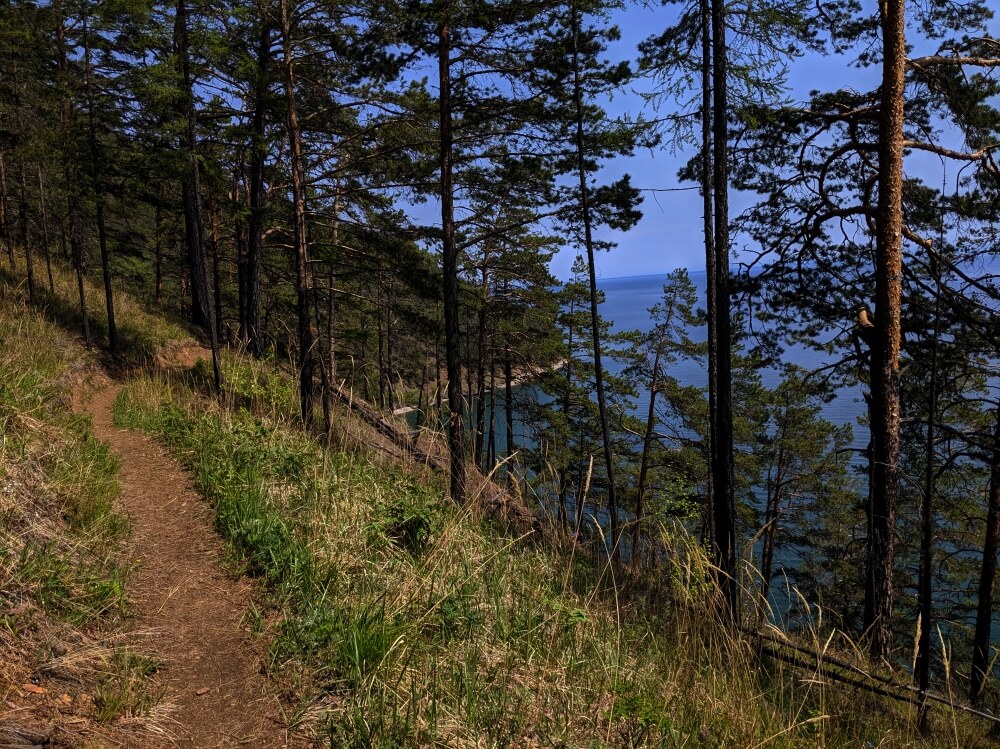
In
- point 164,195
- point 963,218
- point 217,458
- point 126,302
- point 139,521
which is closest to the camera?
point 139,521

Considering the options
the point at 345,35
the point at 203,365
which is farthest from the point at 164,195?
the point at 345,35

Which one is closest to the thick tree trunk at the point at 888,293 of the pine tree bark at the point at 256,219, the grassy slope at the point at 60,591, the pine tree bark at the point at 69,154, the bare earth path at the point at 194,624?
the bare earth path at the point at 194,624

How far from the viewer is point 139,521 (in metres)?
4.27

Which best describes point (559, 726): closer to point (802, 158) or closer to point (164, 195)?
point (802, 158)

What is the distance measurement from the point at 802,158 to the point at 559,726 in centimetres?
939

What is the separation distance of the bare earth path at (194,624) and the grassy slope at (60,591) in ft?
0.50

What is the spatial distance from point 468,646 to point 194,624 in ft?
5.24

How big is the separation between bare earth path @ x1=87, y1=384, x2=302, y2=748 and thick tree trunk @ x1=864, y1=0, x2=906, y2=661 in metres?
7.31

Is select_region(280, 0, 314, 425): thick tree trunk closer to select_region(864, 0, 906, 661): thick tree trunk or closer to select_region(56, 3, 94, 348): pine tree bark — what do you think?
select_region(56, 3, 94, 348): pine tree bark

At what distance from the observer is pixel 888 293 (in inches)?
273

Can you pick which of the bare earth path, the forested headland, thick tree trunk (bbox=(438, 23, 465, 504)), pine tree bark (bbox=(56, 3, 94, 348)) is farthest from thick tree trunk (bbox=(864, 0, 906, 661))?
pine tree bark (bbox=(56, 3, 94, 348))

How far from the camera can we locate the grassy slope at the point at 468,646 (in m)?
2.26

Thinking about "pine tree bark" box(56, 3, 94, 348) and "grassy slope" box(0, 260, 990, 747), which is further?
"pine tree bark" box(56, 3, 94, 348)

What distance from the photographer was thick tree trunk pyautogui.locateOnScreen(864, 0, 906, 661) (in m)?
6.79
